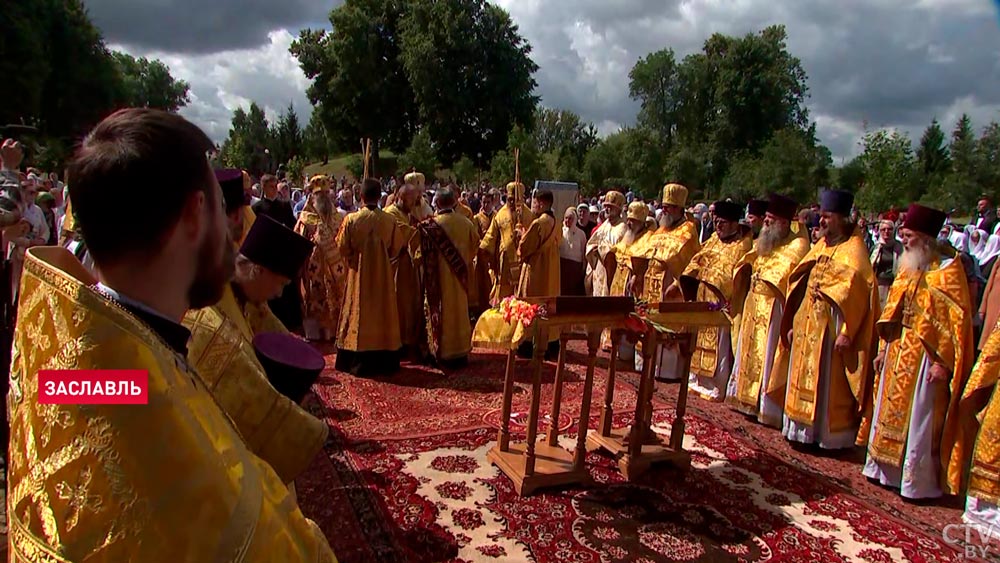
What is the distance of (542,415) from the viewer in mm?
5750

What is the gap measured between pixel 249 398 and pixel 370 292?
5259mm

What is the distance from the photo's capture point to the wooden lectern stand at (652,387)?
14.6 feet

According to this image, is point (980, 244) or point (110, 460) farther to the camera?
point (980, 244)

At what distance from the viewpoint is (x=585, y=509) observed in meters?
4.07

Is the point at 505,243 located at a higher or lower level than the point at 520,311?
higher

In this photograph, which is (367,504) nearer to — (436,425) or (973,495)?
(436,425)

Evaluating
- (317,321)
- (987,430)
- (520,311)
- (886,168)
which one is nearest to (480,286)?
(317,321)

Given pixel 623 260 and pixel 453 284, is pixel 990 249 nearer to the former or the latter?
pixel 623 260

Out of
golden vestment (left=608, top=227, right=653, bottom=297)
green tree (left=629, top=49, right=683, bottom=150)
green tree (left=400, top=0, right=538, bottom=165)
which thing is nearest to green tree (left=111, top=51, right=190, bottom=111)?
green tree (left=400, top=0, right=538, bottom=165)

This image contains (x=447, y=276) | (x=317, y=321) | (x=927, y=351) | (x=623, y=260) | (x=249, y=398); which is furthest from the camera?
(x=317, y=321)

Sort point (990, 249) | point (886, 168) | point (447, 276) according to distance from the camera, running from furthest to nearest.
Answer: point (886, 168)
point (990, 249)
point (447, 276)

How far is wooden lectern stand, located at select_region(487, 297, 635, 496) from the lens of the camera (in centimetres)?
405

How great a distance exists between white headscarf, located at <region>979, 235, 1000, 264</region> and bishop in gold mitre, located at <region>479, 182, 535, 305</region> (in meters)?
7.94

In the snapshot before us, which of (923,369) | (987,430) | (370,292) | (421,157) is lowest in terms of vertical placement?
(987,430)
